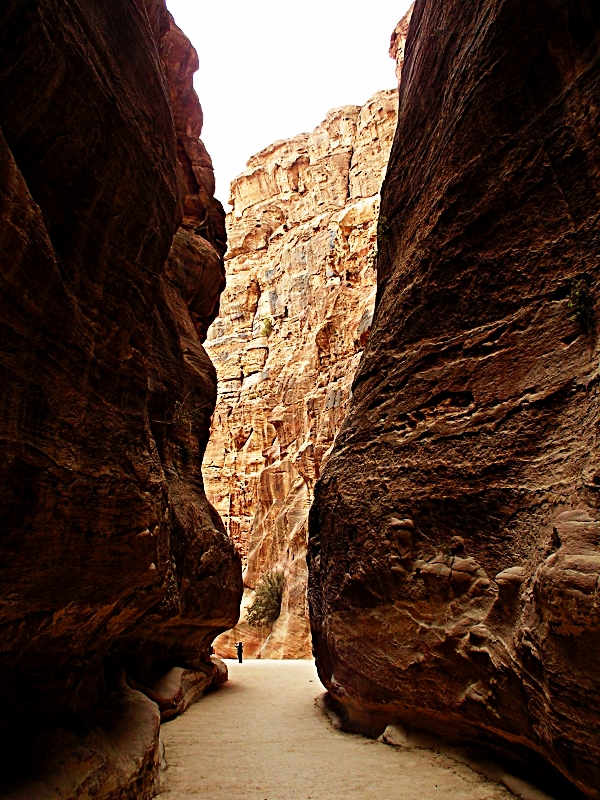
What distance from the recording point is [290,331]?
1459 inches

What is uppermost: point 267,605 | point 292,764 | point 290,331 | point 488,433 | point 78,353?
point 290,331

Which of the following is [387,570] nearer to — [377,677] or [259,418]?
[377,677]

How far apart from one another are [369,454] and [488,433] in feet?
7.45

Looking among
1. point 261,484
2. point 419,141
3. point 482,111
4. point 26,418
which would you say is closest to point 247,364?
point 261,484

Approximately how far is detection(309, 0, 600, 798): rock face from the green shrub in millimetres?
18136

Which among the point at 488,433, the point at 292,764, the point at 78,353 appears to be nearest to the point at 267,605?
the point at 292,764

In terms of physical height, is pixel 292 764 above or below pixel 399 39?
below

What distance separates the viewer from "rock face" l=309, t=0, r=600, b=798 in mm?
4598

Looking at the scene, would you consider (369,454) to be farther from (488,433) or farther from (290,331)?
(290,331)

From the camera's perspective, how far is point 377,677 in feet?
24.0

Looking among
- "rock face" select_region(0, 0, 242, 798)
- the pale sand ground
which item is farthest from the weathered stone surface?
the pale sand ground

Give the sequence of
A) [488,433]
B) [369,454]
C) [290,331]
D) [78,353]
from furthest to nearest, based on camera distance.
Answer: [290,331]
[369,454]
[488,433]
[78,353]

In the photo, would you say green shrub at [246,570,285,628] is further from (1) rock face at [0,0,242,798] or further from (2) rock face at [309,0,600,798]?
(1) rock face at [0,0,242,798]

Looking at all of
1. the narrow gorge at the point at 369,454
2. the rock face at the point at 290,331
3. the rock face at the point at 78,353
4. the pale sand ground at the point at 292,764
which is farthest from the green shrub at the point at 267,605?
the rock face at the point at 78,353
